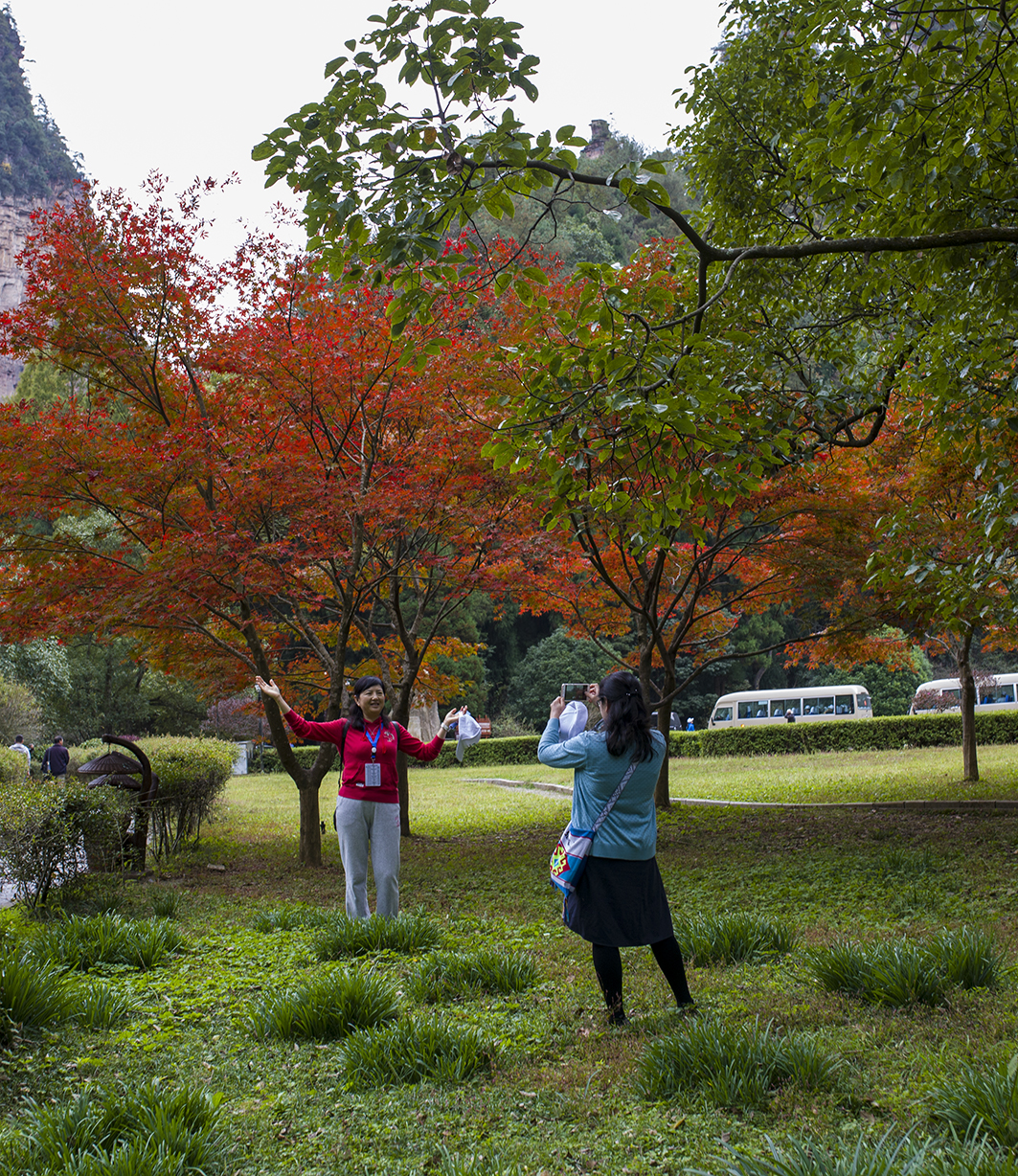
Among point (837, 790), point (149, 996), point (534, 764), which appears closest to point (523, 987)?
point (149, 996)

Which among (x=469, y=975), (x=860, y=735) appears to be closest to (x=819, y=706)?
(x=860, y=735)

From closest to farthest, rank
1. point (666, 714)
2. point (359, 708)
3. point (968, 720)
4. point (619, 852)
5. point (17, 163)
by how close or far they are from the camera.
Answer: point (619, 852) → point (359, 708) → point (666, 714) → point (968, 720) → point (17, 163)

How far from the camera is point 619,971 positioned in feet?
11.8

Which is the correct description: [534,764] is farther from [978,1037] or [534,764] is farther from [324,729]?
[978,1037]

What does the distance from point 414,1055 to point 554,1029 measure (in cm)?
70

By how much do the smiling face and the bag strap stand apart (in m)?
2.03

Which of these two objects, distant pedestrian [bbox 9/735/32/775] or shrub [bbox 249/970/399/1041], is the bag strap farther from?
distant pedestrian [bbox 9/735/32/775]

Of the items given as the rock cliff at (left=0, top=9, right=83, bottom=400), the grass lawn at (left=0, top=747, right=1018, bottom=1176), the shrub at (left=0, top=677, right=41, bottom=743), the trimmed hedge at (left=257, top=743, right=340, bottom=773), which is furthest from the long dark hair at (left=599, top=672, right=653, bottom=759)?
the rock cliff at (left=0, top=9, right=83, bottom=400)

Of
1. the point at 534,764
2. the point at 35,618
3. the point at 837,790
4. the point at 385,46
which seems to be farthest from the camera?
the point at 534,764

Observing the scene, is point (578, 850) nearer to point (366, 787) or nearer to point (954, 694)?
point (366, 787)

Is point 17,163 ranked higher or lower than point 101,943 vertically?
higher

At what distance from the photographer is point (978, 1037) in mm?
2994

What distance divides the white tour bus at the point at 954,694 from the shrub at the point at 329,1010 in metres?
33.2

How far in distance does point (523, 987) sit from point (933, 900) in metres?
3.14
